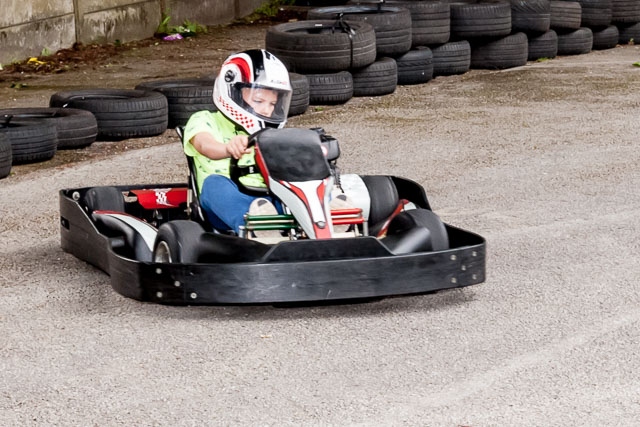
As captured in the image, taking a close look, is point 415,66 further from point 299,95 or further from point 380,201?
point 380,201

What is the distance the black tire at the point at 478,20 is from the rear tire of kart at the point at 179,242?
7153mm

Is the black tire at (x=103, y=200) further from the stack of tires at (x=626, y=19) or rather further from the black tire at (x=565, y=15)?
the stack of tires at (x=626, y=19)

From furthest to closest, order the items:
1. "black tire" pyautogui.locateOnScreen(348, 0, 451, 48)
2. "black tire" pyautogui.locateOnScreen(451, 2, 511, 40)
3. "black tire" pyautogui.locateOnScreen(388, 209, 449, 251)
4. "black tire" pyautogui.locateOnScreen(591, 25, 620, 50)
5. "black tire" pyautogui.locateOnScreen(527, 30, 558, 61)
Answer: "black tire" pyautogui.locateOnScreen(591, 25, 620, 50), "black tire" pyautogui.locateOnScreen(527, 30, 558, 61), "black tire" pyautogui.locateOnScreen(451, 2, 511, 40), "black tire" pyautogui.locateOnScreen(348, 0, 451, 48), "black tire" pyautogui.locateOnScreen(388, 209, 449, 251)

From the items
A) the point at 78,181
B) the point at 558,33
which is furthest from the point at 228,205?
the point at 558,33

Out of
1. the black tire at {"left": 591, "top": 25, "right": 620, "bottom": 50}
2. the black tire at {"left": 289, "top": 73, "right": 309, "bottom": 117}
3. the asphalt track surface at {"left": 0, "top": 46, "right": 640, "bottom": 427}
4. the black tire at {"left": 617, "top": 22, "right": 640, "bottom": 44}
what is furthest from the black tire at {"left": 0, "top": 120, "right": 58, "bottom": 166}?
the black tire at {"left": 617, "top": 22, "right": 640, "bottom": 44}

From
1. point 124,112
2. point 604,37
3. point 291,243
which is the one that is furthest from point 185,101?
point 604,37

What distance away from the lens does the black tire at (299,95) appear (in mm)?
9133

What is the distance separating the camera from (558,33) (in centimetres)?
1265

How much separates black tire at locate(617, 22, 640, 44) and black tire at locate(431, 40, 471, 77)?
292 cm

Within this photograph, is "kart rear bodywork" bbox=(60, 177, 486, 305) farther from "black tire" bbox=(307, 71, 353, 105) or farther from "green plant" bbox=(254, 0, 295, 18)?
"green plant" bbox=(254, 0, 295, 18)

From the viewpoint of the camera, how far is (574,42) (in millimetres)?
12664

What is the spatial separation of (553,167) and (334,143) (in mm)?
2753

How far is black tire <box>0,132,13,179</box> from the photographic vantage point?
23.3ft

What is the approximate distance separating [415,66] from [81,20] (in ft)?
12.0
